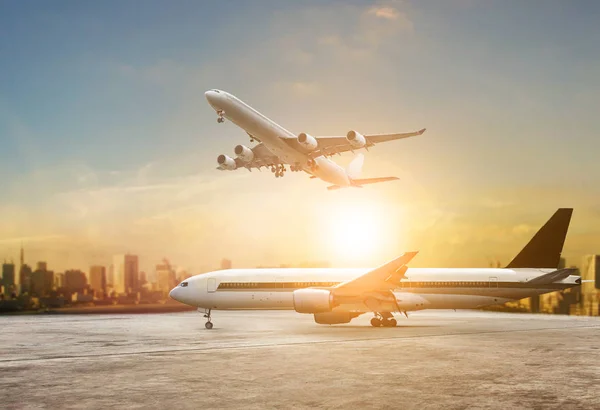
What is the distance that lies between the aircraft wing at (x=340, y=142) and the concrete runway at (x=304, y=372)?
52.4 ft

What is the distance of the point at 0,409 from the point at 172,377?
481cm

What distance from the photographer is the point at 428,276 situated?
1474 inches

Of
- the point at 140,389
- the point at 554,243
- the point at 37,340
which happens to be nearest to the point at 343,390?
the point at 140,389

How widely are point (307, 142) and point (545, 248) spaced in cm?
1836

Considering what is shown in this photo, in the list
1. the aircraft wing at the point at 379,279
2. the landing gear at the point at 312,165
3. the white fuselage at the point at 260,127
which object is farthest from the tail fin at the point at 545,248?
the white fuselage at the point at 260,127

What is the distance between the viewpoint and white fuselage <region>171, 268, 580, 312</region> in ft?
122

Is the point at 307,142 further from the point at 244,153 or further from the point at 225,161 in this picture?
the point at 225,161

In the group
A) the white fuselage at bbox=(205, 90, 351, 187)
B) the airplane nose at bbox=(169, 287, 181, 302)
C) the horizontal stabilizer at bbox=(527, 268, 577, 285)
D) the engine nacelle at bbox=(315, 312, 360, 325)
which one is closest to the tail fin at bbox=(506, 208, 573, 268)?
the horizontal stabilizer at bbox=(527, 268, 577, 285)

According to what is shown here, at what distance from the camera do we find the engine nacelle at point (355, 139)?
3816cm

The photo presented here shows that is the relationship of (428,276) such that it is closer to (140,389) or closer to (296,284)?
(296,284)

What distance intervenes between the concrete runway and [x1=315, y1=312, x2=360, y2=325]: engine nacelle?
242 inches

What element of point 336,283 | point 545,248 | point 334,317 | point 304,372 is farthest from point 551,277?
point 304,372

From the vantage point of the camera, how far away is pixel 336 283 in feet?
123

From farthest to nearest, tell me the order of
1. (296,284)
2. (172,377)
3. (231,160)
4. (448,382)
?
(231,160), (296,284), (172,377), (448,382)
